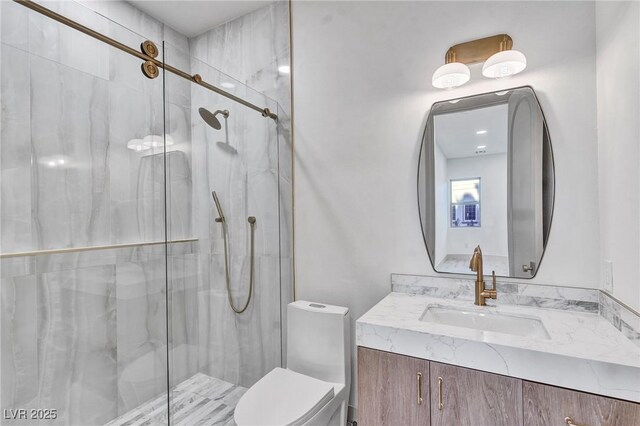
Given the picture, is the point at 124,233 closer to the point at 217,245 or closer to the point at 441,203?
the point at 217,245

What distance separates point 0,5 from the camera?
1328 mm

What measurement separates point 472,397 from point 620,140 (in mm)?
1049

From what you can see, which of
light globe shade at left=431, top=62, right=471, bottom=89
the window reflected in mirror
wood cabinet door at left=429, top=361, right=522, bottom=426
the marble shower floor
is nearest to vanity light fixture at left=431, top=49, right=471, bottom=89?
light globe shade at left=431, top=62, right=471, bottom=89

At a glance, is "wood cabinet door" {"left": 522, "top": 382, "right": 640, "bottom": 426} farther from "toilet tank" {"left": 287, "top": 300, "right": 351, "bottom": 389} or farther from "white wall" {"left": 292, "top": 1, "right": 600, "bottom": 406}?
"toilet tank" {"left": 287, "top": 300, "right": 351, "bottom": 389}

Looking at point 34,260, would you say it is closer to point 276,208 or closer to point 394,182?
point 276,208

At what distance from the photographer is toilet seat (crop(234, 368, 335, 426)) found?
1.27 metres

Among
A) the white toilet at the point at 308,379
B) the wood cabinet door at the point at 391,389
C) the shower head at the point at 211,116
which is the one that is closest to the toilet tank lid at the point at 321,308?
the white toilet at the point at 308,379

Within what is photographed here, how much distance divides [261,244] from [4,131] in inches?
52.0

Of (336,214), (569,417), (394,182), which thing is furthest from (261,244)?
(569,417)

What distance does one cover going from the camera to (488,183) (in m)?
1.47

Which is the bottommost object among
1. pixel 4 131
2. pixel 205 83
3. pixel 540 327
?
pixel 540 327

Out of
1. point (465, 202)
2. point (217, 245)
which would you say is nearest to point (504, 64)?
point (465, 202)

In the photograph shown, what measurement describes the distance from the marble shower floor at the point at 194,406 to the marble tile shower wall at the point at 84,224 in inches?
2.6

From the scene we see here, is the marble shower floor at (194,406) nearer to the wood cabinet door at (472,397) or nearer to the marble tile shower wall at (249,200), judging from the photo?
the marble tile shower wall at (249,200)
